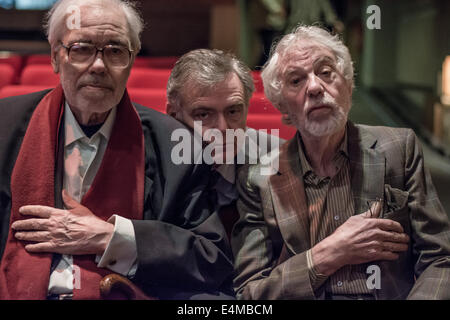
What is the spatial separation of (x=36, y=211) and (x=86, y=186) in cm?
17

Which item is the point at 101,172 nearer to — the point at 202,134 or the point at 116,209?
the point at 116,209

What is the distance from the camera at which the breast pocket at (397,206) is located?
63.1 inches

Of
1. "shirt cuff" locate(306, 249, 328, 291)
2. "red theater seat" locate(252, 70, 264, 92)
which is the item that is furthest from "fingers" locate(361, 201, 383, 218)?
"red theater seat" locate(252, 70, 264, 92)

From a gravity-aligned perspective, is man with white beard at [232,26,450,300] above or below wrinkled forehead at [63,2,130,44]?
below

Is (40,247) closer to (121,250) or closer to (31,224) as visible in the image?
(31,224)

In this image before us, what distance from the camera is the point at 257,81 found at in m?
1.96

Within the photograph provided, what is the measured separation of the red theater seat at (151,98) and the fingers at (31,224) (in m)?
0.68

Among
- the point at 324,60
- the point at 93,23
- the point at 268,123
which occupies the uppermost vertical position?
the point at 93,23

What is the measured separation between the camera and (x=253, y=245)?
5.61 ft

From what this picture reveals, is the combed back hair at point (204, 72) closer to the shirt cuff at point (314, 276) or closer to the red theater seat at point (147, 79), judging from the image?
the red theater seat at point (147, 79)

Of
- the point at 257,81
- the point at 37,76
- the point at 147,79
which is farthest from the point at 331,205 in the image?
the point at 37,76

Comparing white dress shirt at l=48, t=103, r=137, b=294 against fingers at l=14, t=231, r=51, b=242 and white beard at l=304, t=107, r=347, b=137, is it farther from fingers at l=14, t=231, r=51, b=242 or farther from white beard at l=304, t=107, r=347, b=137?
white beard at l=304, t=107, r=347, b=137

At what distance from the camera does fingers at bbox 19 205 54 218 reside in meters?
1.61

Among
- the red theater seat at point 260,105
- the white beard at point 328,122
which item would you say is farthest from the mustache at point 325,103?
the red theater seat at point 260,105
